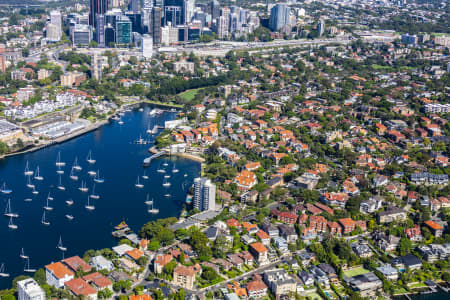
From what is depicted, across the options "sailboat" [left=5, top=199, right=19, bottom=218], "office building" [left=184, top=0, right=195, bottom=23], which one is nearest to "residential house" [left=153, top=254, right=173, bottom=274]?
"sailboat" [left=5, top=199, right=19, bottom=218]

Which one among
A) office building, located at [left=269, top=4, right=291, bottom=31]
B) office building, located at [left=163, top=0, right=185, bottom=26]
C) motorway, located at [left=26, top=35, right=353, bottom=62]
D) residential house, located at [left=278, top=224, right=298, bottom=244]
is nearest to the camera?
residential house, located at [left=278, top=224, right=298, bottom=244]

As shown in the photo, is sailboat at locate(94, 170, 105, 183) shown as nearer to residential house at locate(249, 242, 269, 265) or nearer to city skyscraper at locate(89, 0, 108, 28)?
residential house at locate(249, 242, 269, 265)

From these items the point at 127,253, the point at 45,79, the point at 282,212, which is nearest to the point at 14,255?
the point at 127,253

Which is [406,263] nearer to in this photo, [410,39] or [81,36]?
[410,39]

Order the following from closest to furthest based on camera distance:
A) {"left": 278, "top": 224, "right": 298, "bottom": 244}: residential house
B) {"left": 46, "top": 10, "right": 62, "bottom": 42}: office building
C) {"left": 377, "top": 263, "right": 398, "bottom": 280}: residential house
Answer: {"left": 377, "top": 263, "right": 398, "bottom": 280}: residential house
{"left": 278, "top": 224, "right": 298, "bottom": 244}: residential house
{"left": 46, "top": 10, "right": 62, "bottom": 42}: office building

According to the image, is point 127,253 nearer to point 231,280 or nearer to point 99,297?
point 99,297

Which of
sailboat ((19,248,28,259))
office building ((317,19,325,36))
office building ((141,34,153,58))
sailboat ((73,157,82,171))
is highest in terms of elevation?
office building ((317,19,325,36))

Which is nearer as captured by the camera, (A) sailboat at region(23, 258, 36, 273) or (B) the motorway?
(A) sailboat at region(23, 258, 36, 273)
